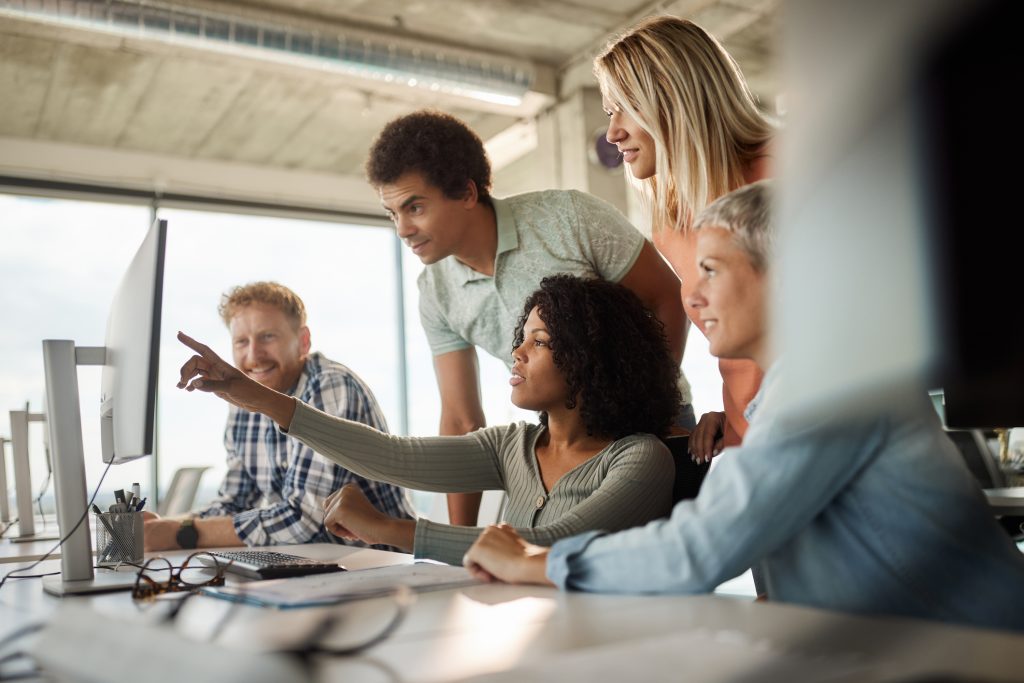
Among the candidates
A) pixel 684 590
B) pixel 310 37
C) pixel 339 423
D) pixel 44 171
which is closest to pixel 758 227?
pixel 684 590

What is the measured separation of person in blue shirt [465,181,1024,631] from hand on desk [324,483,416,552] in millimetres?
597

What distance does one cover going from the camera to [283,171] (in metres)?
6.74

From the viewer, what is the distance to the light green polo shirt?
2.08m

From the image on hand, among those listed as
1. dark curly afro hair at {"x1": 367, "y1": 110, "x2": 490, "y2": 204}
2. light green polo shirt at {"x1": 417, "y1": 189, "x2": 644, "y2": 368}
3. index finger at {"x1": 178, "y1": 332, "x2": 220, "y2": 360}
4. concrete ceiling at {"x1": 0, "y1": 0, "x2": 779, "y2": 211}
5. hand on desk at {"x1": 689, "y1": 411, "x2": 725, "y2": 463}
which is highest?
concrete ceiling at {"x1": 0, "y1": 0, "x2": 779, "y2": 211}

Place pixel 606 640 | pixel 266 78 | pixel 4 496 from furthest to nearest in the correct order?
pixel 266 78
pixel 4 496
pixel 606 640

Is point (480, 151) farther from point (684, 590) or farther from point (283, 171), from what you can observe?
point (283, 171)

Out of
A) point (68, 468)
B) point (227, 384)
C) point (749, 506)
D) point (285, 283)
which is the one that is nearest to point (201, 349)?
point (227, 384)

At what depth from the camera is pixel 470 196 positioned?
2.15 m

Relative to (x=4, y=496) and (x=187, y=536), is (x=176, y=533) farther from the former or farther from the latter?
(x=4, y=496)

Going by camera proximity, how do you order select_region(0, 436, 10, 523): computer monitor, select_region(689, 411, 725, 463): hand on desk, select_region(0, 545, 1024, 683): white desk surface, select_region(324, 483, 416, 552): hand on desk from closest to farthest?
select_region(0, 545, 1024, 683): white desk surface → select_region(324, 483, 416, 552): hand on desk → select_region(689, 411, 725, 463): hand on desk → select_region(0, 436, 10, 523): computer monitor

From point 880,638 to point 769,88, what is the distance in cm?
581

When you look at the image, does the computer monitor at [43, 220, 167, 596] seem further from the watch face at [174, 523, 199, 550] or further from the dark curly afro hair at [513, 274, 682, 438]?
the dark curly afro hair at [513, 274, 682, 438]

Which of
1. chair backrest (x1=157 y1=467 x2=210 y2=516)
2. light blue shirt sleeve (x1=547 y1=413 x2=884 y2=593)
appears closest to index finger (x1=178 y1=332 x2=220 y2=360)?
light blue shirt sleeve (x1=547 y1=413 x2=884 y2=593)

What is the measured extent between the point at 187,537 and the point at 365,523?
2.59 feet
